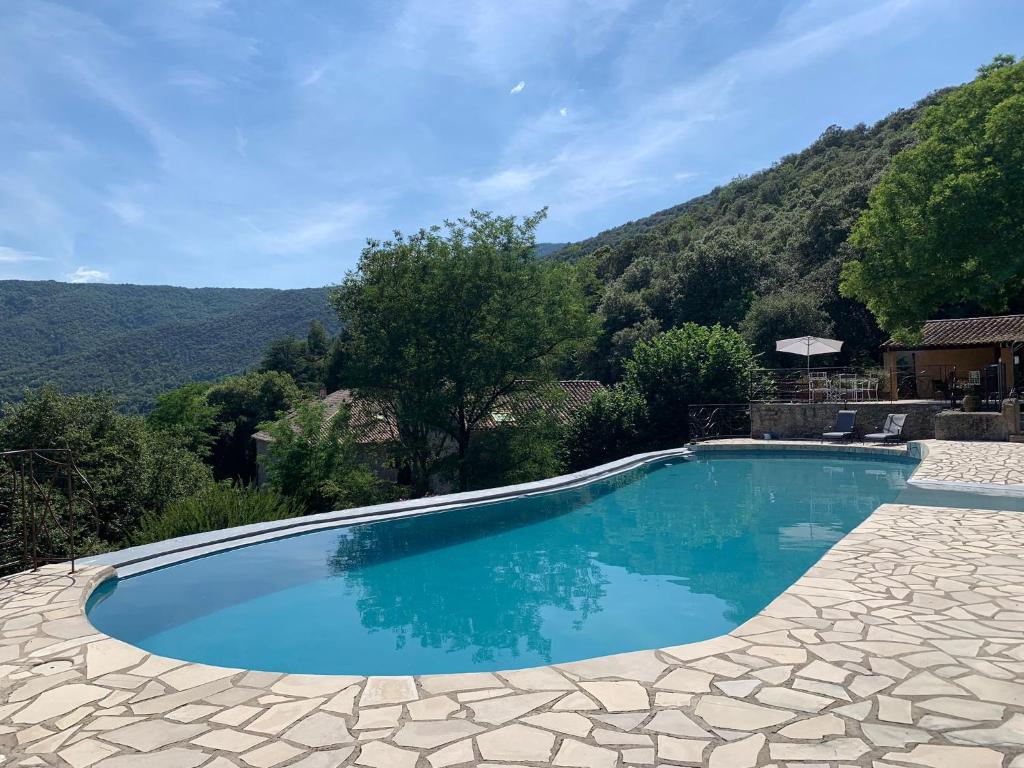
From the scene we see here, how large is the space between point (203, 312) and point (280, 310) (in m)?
10.7

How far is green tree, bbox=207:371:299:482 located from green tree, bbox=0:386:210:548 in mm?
25154

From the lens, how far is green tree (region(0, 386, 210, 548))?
13.4m

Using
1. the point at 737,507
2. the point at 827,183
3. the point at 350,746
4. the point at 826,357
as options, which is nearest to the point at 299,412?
the point at 737,507

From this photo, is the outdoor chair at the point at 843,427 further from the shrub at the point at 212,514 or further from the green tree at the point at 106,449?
the green tree at the point at 106,449

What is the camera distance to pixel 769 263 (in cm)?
3553

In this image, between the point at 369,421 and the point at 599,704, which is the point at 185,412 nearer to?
the point at 369,421

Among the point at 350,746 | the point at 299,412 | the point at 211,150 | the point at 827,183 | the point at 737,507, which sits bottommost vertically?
the point at 737,507

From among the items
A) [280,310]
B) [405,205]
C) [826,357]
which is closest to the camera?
[405,205]

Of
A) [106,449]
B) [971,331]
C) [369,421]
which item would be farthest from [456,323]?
[971,331]

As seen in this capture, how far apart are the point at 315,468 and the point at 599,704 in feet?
43.1

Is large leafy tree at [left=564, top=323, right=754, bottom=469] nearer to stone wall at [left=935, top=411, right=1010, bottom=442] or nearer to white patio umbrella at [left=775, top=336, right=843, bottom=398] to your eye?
white patio umbrella at [left=775, top=336, right=843, bottom=398]

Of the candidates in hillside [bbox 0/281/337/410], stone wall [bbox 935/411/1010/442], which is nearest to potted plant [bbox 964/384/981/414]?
stone wall [bbox 935/411/1010/442]

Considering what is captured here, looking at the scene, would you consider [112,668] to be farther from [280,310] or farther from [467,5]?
[280,310]

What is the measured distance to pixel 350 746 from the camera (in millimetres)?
2795
